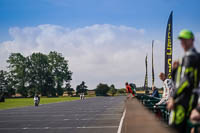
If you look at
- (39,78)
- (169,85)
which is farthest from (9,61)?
(169,85)

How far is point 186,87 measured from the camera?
303cm

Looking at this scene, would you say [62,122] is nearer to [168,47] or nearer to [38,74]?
[168,47]

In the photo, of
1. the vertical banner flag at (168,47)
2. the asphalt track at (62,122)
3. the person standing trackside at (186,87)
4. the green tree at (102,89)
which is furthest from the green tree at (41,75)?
the person standing trackside at (186,87)

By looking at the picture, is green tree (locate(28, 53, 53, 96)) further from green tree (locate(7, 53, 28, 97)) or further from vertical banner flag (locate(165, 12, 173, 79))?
vertical banner flag (locate(165, 12, 173, 79))

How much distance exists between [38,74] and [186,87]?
106 meters

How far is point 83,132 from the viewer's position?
9922 millimetres

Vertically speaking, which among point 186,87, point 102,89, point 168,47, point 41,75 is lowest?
point 186,87

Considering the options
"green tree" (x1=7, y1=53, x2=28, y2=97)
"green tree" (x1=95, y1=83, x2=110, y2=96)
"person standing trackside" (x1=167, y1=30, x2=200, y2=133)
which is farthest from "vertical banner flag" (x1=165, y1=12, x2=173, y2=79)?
"green tree" (x1=95, y1=83, x2=110, y2=96)

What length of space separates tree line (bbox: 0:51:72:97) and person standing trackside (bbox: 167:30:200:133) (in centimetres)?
9935

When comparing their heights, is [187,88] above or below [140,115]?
above

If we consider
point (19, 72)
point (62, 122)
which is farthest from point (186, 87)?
point (19, 72)

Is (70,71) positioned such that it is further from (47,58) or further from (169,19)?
(169,19)

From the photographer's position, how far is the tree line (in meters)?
98.9

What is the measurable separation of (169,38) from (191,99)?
13.7m
